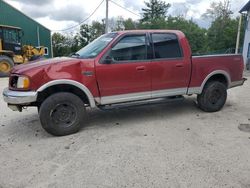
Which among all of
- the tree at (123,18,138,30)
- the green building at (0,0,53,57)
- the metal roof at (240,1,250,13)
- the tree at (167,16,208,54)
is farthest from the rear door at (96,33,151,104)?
the tree at (123,18,138,30)

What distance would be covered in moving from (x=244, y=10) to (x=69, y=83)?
20235mm

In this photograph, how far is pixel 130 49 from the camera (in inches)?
211

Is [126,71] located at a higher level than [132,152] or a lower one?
higher

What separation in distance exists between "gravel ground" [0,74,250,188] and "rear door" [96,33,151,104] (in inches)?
26.7

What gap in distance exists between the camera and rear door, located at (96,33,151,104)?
16.6 feet

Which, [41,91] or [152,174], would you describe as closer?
[152,174]

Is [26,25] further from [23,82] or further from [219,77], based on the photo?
[219,77]

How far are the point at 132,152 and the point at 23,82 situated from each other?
2304mm

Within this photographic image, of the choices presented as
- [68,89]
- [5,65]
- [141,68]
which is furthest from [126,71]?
[5,65]

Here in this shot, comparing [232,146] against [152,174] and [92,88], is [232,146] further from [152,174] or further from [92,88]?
[92,88]

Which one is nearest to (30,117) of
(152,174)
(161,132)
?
(161,132)

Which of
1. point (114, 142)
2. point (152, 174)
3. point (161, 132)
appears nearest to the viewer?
point (152, 174)

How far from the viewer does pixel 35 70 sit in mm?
4539

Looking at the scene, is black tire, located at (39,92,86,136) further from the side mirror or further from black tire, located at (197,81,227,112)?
black tire, located at (197,81,227,112)
